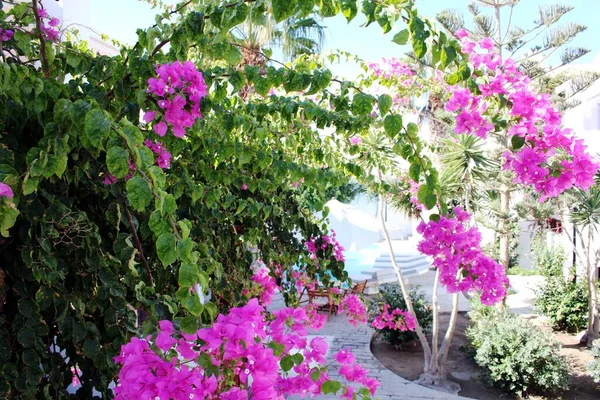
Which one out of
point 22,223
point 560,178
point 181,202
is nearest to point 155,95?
point 22,223

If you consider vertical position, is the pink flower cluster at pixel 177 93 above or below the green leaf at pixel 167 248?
above

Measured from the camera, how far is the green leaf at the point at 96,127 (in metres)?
0.72

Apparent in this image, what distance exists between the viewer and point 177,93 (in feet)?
3.38

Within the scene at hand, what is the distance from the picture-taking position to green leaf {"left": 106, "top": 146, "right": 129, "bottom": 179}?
701mm

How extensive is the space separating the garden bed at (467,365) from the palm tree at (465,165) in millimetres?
1876

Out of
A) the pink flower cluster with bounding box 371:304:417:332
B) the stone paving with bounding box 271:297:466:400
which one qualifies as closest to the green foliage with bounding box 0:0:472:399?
the pink flower cluster with bounding box 371:304:417:332

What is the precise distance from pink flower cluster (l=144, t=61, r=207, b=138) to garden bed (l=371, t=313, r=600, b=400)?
191 inches

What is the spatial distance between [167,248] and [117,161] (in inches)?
5.7

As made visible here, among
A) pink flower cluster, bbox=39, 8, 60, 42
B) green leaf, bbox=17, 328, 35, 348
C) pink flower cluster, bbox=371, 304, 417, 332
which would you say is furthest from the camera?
pink flower cluster, bbox=371, 304, 417, 332

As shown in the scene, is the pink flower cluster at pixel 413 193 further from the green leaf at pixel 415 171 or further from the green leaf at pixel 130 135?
the green leaf at pixel 130 135

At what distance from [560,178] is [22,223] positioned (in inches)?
63.6

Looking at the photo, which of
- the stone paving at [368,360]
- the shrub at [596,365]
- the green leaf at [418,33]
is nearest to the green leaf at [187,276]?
the green leaf at [418,33]

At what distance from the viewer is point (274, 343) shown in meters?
1.10

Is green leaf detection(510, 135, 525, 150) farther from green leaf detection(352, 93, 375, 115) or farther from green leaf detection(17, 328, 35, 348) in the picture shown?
green leaf detection(17, 328, 35, 348)
